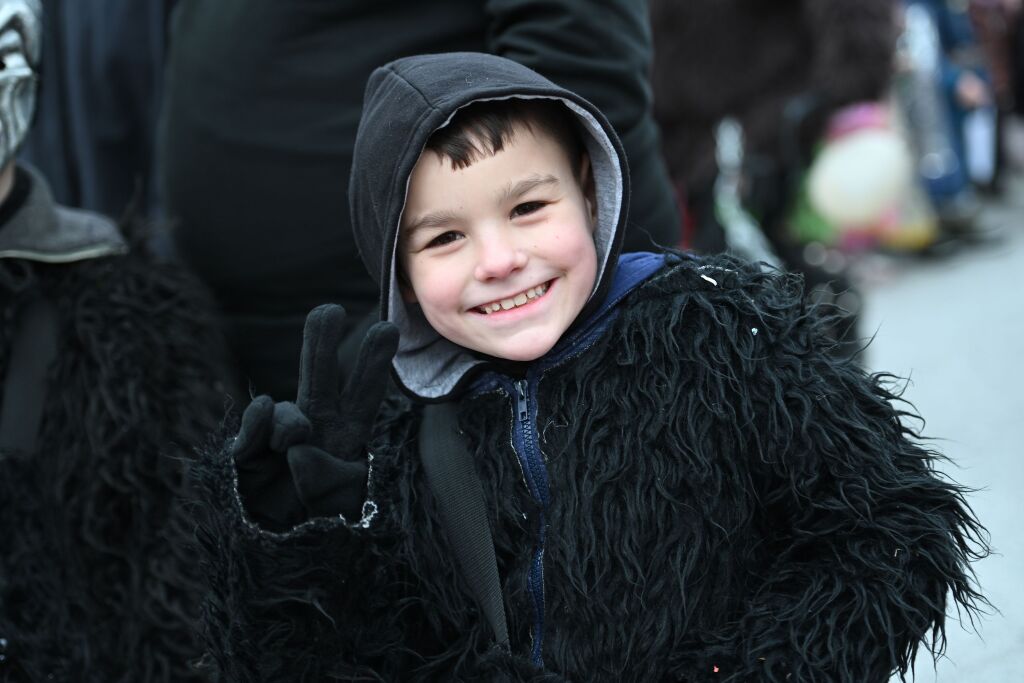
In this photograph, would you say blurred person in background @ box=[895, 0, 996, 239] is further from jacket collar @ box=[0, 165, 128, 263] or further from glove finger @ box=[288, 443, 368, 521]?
glove finger @ box=[288, 443, 368, 521]

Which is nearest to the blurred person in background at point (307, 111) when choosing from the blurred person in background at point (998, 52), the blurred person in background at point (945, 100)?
the blurred person in background at point (945, 100)

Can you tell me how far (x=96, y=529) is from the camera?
1.81 metres

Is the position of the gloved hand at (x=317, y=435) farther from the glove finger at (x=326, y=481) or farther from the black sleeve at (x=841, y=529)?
the black sleeve at (x=841, y=529)

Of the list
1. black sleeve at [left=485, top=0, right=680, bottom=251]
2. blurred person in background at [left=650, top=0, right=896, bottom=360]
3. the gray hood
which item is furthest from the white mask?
blurred person in background at [left=650, top=0, right=896, bottom=360]

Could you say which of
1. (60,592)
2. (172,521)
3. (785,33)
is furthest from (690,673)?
(785,33)

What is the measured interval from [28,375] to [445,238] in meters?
0.74

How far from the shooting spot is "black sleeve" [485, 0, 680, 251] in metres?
1.75

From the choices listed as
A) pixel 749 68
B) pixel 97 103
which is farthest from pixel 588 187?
pixel 749 68

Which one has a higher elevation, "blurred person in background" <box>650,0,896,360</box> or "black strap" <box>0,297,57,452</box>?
"blurred person in background" <box>650,0,896,360</box>

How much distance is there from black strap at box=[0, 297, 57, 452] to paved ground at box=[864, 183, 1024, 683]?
48.4 inches

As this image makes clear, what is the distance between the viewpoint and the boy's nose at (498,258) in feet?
4.75

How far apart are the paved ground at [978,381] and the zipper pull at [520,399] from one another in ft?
1.76

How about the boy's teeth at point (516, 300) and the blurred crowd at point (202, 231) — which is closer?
the boy's teeth at point (516, 300)

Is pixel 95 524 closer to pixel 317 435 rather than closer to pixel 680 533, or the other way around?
pixel 317 435
